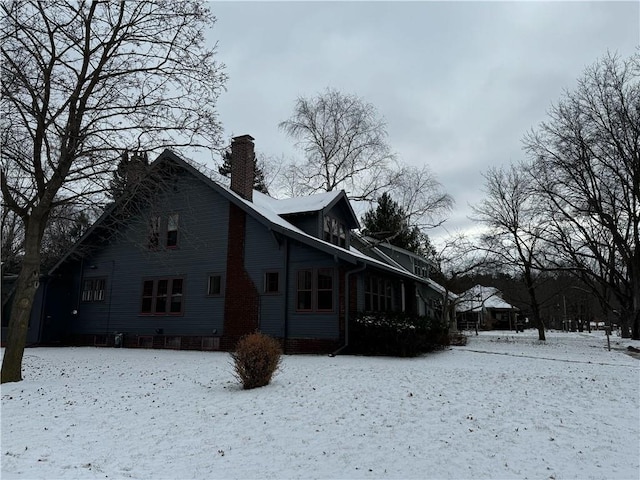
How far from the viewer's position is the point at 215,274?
58.9 ft

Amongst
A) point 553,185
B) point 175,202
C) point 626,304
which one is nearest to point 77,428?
point 175,202

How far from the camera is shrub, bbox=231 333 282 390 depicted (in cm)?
943

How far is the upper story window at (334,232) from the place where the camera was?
1930cm

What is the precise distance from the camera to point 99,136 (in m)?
11.1

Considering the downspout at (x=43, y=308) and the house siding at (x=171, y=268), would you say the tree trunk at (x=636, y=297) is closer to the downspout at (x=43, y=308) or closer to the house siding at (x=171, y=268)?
the house siding at (x=171, y=268)

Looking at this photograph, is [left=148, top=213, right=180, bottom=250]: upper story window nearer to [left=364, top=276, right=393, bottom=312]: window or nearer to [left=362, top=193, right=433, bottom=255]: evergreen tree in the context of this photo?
[left=364, top=276, right=393, bottom=312]: window

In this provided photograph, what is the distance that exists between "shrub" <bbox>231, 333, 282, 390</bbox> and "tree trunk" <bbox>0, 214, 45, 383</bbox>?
5.28 m

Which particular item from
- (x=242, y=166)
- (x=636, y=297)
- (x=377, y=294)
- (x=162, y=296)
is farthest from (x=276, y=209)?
(x=636, y=297)

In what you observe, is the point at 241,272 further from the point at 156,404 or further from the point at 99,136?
the point at 156,404

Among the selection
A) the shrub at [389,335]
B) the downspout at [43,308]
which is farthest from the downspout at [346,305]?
the downspout at [43,308]

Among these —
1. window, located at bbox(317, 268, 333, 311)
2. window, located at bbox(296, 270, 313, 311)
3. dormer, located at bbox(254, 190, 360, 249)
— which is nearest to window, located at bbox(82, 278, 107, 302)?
dormer, located at bbox(254, 190, 360, 249)

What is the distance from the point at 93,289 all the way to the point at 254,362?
1513cm

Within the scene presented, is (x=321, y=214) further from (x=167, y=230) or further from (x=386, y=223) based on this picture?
(x=386, y=223)

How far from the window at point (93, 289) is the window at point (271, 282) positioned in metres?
8.92
